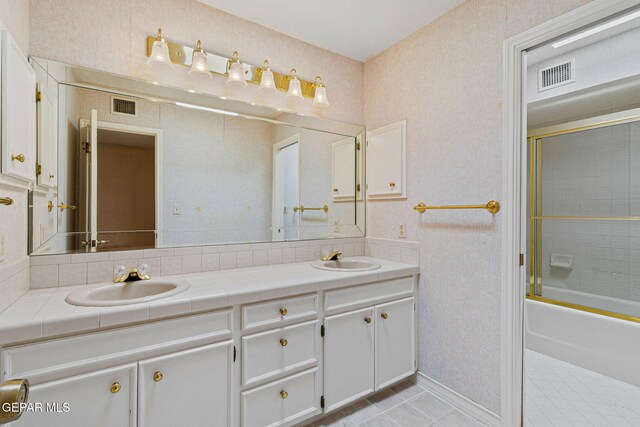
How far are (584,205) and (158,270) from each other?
376cm

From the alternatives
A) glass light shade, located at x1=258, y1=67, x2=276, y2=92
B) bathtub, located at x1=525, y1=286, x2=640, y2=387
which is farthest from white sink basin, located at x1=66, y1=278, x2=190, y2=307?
bathtub, located at x1=525, y1=286, x2=640, y2=387

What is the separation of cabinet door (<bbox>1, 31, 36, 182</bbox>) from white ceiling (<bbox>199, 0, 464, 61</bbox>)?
3.62 feet

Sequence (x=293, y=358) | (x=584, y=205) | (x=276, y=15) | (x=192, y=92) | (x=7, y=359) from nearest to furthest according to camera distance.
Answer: (x=7, y=359) < (x=293, y=358) < (x=192, y=92) < (x=276, y=15) < (x=584, y=205)

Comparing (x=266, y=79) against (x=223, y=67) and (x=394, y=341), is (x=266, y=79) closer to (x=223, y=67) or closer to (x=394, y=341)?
(x=223, y=67)

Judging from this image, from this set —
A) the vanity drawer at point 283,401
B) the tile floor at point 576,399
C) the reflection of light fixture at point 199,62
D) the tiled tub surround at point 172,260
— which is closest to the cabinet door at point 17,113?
the tiled tub surround at point 172,260

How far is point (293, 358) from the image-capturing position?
1.58 m

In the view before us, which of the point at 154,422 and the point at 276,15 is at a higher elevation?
the point at 276,15

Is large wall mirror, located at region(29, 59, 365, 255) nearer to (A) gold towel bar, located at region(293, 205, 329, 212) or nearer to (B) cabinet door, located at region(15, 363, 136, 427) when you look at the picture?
(A) gold towel bar, located at region(293, 205, 329, 212)

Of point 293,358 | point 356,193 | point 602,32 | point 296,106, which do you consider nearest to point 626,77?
point 602,32

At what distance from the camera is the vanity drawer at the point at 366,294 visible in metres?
1.72

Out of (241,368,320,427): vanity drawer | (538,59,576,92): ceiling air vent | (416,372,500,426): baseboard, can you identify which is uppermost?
(538,59,576,92): ceiling air vent

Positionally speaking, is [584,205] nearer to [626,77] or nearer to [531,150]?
[531,150]

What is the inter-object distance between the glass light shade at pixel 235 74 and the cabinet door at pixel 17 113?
0.96 metres

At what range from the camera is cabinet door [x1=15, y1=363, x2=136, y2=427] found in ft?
3.38
